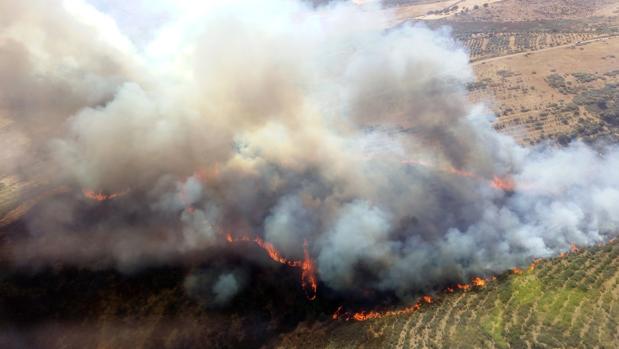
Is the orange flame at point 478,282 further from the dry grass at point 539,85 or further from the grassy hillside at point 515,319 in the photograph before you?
the dry grass at point 539,85

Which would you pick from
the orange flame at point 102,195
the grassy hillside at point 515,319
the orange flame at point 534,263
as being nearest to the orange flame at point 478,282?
the grassy hillside at point 515,319

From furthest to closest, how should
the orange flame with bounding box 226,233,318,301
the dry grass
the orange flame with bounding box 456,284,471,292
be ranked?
the dry grass < the orange flame with bounding box 226,233,318,301 < the orange flame with bounding box 456,284,471,292

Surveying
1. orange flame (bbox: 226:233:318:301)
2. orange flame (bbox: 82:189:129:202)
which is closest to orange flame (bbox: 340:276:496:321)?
orange flame (bbox: 226:233:318:301)

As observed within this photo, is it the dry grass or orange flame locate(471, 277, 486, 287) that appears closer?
orange flame locate(471, 277, 486, 287)

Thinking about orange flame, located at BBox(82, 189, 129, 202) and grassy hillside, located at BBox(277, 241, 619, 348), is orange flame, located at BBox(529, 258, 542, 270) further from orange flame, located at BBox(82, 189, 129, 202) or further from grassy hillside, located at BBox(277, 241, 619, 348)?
orange flame, located at BBox(82, 189, 129, 202)

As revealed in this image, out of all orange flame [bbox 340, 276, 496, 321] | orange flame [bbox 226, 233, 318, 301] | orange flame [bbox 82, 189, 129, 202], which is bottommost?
orange flame [bbox 340, 276, 496, 321]

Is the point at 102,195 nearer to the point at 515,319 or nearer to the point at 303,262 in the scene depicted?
the point at 303,262

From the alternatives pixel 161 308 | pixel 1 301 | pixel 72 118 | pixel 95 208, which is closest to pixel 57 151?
pixel 72 118

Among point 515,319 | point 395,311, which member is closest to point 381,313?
point 395,311

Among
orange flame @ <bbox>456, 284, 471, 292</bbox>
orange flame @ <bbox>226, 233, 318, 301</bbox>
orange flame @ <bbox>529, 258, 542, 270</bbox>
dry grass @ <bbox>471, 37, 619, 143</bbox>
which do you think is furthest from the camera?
dry grass @ <bbox>471, 37, 619, 143</bbox>
